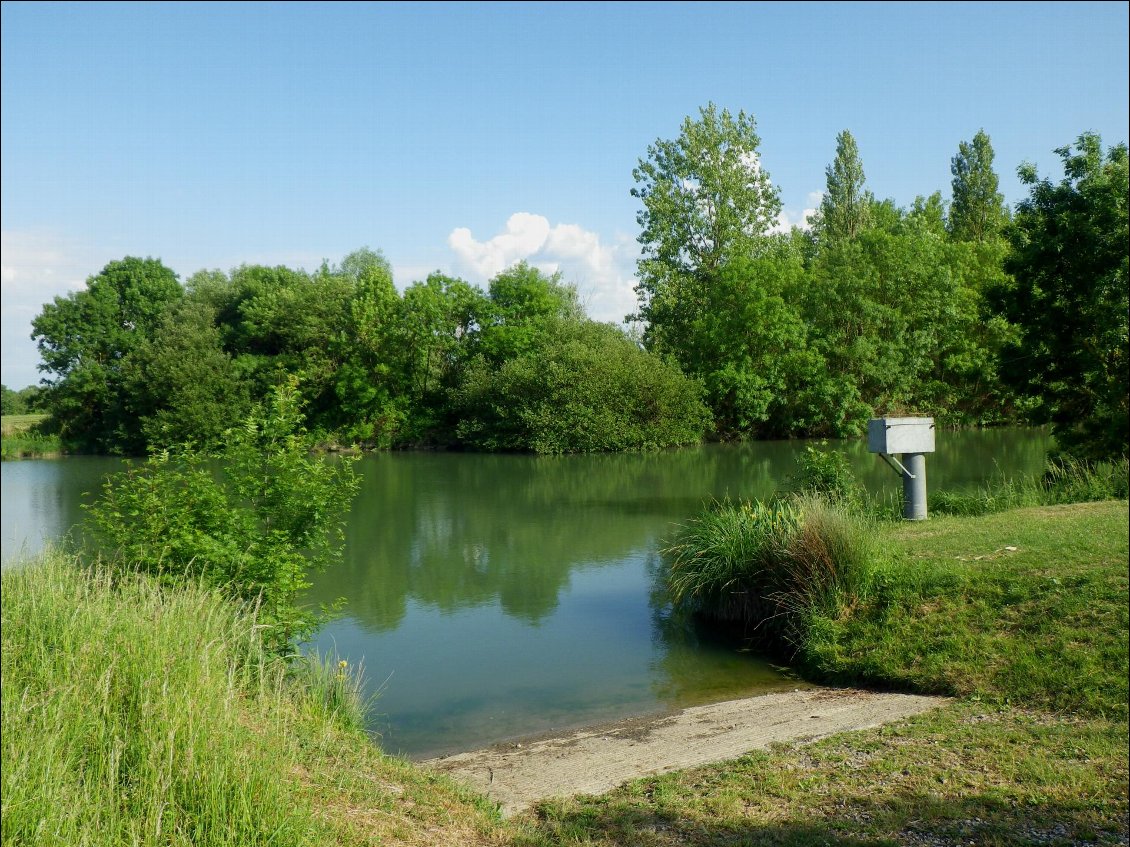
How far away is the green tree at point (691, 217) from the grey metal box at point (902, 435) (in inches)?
1263

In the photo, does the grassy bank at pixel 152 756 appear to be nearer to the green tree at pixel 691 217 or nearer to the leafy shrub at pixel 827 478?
the leafy shrub at pixel 827 478

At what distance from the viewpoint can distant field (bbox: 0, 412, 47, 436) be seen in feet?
15.4

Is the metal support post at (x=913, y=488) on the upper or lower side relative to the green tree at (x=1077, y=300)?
lower

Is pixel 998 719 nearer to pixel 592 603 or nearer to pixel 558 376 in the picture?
pixel 592 603

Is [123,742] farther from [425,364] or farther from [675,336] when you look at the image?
[425,364]

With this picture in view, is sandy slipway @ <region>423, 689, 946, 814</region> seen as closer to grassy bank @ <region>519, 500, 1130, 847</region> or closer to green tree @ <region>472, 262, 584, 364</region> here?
grassy bank @ <region>519, 500, 1130, 847</region>

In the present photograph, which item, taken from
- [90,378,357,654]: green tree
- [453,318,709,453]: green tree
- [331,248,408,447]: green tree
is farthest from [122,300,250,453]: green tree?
[90,378,357,654]: green tree

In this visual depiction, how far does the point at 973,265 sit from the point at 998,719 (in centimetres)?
4153

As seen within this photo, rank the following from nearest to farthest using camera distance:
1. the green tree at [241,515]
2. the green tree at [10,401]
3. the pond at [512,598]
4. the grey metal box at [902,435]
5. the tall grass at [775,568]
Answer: the green tree at [10,401] < the green tree at [241,515] < the pond at [512,598] < the tall grass at [775,568] < the grey metal box at [902,435]

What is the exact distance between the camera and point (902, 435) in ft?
40.5

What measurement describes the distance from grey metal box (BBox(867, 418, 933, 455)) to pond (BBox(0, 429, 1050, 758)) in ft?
9.14

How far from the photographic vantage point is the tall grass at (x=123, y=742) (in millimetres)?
3480

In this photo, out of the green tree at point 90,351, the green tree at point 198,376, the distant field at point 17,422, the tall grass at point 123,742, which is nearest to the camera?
the tall grass at point 123,742

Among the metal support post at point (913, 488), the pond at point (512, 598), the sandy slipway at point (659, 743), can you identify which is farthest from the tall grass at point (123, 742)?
the metal support post at point (913, 488)
